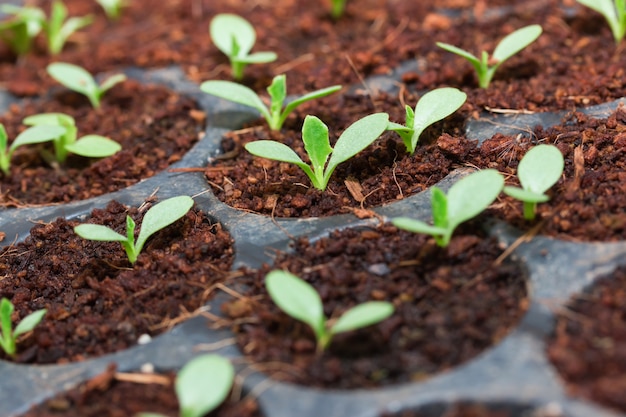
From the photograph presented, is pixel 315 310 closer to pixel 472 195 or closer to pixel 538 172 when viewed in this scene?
pixel 472 195

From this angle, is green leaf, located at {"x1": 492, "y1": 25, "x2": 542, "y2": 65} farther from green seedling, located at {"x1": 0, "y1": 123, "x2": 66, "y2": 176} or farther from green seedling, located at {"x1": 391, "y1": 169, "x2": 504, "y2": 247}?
green seedling, located at {"x1": 0, "y1": 123, "x2": 66, "y2": 176}

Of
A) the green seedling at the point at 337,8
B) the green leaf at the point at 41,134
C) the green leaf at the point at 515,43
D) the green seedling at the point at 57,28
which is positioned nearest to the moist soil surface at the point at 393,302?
the green leaf at the point at 515,43

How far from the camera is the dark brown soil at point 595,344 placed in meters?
0.89

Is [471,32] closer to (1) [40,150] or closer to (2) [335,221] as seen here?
(2) [335,221]

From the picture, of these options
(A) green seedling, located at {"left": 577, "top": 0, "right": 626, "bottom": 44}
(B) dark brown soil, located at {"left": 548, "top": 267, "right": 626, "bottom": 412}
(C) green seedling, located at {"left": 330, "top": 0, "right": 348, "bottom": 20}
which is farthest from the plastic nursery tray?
(C) green seedling, located at {"left": 330, "top": 0, "right": 348, "bottom": 20}

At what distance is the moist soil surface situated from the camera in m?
1.00

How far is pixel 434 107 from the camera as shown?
142cm

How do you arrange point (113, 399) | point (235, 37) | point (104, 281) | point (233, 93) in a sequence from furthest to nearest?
point (235, 37)
point (233, 93)
point (104, 281)
point (113, 399)

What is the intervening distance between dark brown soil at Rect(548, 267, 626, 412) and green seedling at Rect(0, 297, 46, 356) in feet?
2.57

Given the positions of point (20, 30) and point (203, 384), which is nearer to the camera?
point (203, 384)

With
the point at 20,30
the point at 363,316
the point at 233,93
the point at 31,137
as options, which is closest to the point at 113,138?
the point at 31,137

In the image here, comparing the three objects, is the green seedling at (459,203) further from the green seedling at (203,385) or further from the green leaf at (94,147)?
the green leaf at (94,147)

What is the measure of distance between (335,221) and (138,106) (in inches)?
33.8

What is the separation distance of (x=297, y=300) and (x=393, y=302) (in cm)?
17
